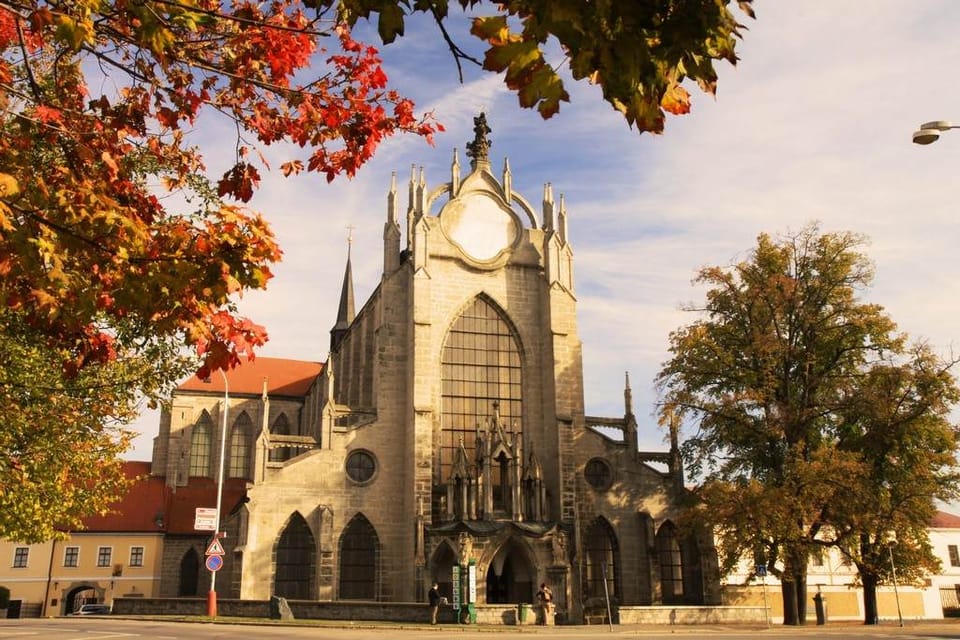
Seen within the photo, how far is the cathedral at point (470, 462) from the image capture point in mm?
32000

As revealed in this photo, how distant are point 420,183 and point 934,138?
1087 inches

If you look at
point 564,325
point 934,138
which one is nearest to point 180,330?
point 934,138

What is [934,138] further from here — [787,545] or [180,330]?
[787,545]

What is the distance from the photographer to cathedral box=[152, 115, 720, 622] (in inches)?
1260

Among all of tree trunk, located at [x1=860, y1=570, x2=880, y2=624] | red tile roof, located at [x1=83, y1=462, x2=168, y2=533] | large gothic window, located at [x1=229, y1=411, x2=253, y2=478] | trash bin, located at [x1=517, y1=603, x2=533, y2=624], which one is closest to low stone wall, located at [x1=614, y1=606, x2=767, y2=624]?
trash bin, located at [x1=517, y1=603, x2=533, y2=624]

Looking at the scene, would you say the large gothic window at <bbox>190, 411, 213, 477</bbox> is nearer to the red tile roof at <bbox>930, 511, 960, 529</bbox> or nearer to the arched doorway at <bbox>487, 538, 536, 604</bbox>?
the arched doorway at <bbox>487, 538, 536, 604</bbox>

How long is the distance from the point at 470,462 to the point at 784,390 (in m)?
12.2

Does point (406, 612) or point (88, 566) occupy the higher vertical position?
point (88, 566)

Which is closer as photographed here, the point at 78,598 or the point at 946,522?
the point at 78,598

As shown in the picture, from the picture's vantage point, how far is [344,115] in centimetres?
751

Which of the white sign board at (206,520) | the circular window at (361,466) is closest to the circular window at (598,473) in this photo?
the circular window at (361,466)

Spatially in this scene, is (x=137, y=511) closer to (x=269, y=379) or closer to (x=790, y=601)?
(x=269, y=379)

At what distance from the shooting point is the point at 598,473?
36.2 m

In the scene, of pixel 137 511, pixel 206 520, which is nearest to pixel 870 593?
pixel 206 520
